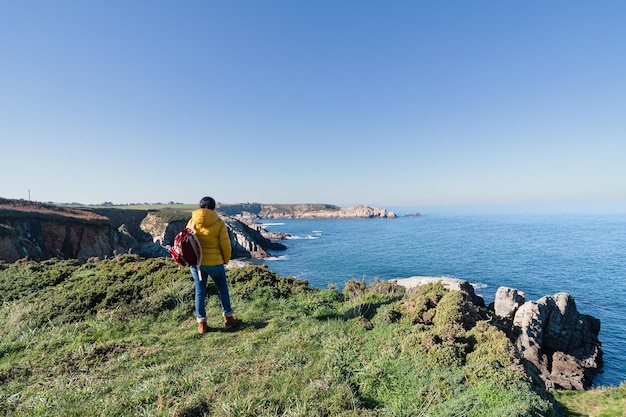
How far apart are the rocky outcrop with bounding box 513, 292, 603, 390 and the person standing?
18.4 m

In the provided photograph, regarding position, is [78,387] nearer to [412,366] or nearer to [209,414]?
[209,414]

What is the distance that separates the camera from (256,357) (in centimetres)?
524

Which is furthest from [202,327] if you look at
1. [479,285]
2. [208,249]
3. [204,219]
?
[479,285]

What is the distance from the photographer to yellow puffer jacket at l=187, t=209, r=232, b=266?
6.34 metres

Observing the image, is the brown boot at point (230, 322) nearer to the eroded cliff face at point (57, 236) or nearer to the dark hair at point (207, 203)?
the dark hair at point (207, 203)

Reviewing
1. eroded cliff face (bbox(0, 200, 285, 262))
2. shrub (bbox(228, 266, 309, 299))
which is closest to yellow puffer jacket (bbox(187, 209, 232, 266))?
shrub (bbox(228, 266, 309, 299))

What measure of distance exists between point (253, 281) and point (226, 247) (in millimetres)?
3581

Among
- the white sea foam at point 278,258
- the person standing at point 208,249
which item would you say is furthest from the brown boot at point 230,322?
the white sea foam at point 278,258

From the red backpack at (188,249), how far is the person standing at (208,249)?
0.12 metres

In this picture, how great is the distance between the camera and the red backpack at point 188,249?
6123mm

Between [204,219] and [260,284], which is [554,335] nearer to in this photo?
[260,284]

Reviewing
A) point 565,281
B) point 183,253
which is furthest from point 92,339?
point 565,281

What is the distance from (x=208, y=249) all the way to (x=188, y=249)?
43 cm

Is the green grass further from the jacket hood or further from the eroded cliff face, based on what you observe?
the eroded cliff face
